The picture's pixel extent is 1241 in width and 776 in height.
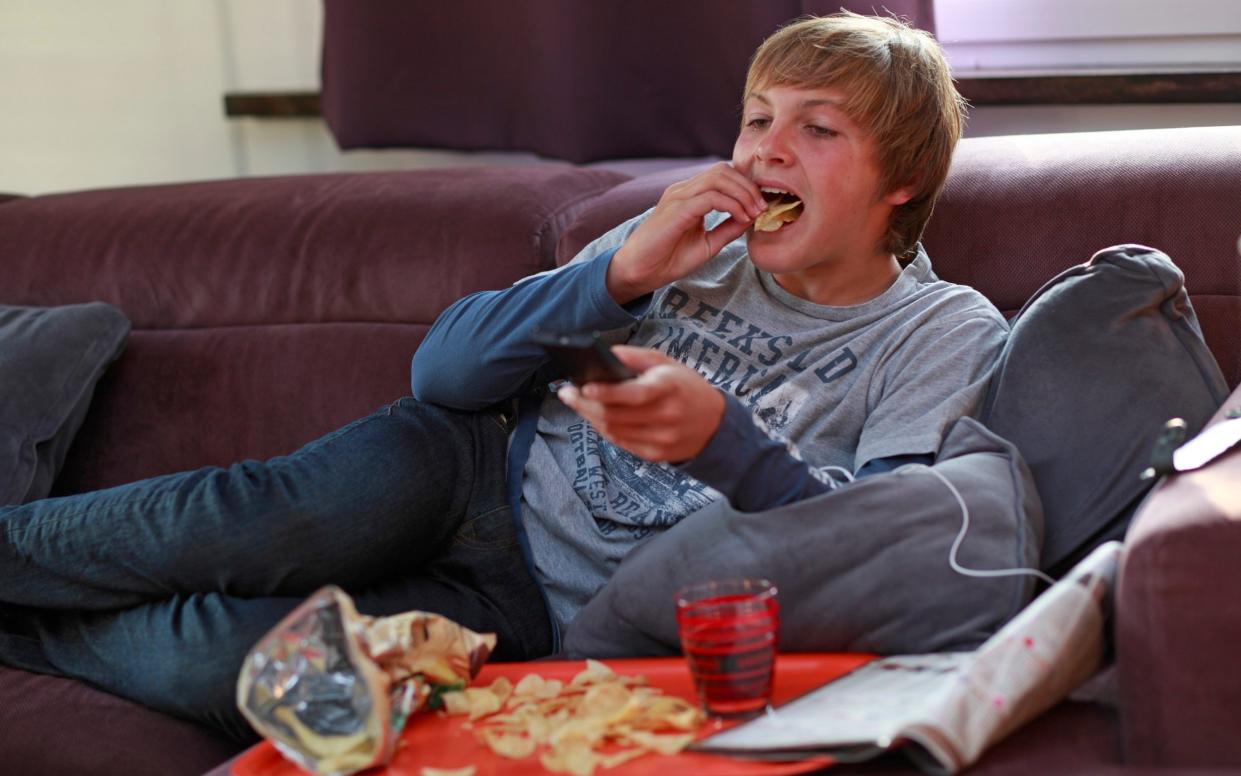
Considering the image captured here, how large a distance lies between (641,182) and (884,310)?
519 mm

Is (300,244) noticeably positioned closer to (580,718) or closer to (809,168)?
(809,168)

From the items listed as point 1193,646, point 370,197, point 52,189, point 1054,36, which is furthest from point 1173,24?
point 52,189

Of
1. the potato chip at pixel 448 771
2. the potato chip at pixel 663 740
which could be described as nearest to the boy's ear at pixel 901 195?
the potato chip at pixel 663 740

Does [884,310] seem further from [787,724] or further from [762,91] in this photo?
[787,724]

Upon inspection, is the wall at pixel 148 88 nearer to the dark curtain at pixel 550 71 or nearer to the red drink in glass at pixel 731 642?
the dark curtain at pixel 550 71

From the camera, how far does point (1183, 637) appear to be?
1.07 meters

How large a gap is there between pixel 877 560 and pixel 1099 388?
13.8 inches

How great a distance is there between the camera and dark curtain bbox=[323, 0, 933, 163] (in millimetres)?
2309

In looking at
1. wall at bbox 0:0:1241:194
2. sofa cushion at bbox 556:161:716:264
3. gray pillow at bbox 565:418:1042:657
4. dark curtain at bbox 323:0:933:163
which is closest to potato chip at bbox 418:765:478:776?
gray pillow at bbox 565:418:1042:657

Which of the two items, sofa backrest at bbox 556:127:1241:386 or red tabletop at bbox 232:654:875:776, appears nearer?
red tabletop at bbox 232:654:875:776

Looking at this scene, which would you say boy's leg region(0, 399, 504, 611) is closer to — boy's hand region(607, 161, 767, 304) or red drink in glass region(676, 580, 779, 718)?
boy's hand region(607, 161, 767, 304)

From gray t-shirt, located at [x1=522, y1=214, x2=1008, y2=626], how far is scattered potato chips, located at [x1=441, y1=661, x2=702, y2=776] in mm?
311

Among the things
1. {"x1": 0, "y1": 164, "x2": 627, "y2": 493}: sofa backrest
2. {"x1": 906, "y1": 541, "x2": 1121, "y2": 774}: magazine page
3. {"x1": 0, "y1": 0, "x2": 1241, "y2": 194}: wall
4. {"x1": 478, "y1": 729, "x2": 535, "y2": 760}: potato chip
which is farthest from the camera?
{"x1": 0, "y1": 0, "x2": 1241, "y2": 194}: wall

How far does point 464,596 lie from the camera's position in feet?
5.22
